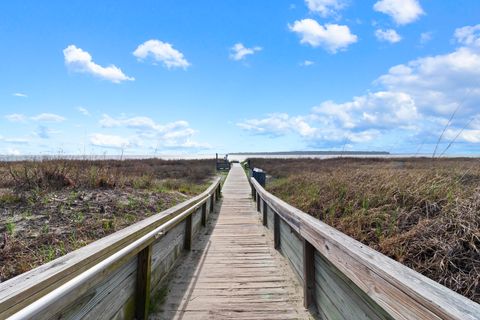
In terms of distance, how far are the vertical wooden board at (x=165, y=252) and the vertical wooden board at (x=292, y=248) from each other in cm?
154

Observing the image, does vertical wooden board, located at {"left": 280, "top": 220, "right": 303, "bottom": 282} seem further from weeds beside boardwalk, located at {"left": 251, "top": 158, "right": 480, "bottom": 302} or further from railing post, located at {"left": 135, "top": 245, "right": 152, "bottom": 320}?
railing post, located at {"left": 135, "top": 245, "right": 152, "bottom": 320}

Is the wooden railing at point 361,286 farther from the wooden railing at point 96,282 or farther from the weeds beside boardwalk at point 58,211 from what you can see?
the weeds beside boardwalk at point 58,211

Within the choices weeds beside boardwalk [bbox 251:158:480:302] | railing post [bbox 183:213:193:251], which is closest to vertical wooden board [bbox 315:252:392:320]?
weeds beside boardwalk [bbox 251:158:480:302]

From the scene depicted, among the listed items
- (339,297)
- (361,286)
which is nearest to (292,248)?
(339,297)

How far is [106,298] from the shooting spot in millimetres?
1969

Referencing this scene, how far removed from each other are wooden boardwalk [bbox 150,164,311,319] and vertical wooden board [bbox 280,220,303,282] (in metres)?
0.12

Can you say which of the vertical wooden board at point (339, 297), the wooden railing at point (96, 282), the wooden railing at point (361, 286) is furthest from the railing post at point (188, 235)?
the vertical wooden board at point (339, 297)

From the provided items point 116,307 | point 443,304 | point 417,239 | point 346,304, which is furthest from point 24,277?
point 417,239

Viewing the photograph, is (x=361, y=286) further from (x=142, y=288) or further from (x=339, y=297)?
(x=142, y=288)

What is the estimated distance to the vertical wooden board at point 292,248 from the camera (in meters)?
3.42

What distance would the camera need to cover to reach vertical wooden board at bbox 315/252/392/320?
1.78 m

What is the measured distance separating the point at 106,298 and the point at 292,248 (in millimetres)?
2467

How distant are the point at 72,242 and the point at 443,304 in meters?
4.00

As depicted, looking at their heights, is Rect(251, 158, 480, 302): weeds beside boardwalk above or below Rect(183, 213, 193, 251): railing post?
above
